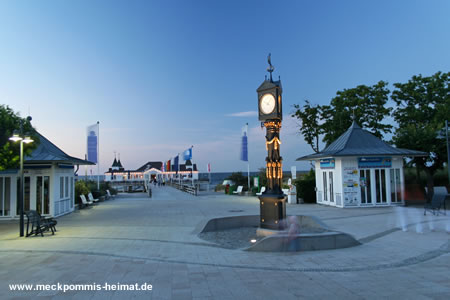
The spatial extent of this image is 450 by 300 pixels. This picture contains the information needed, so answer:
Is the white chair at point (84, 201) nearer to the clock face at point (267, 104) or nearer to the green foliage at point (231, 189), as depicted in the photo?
the green foliage at point (231, 189)

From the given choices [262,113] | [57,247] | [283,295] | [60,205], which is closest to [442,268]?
[283,295]

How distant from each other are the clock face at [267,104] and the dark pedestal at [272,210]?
2.85 m

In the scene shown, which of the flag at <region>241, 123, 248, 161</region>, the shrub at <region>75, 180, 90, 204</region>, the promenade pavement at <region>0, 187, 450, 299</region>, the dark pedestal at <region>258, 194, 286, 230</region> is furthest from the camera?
the flag at <region>241, 123, 248, 161</region>

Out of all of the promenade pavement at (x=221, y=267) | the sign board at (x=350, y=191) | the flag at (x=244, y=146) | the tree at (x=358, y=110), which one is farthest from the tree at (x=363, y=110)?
the promenade pavement at (x=221, y=267)

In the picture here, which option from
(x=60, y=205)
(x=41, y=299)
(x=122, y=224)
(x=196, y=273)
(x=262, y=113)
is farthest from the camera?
(x=60, y=205)

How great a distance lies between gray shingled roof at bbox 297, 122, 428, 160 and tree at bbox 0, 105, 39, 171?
49.0 ft

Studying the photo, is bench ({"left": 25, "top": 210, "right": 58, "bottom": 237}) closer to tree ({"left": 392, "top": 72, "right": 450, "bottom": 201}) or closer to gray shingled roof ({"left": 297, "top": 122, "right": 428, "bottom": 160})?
gray shingled roof ({"left": 297, "top": 122, "right": 428, "bottom": 160})

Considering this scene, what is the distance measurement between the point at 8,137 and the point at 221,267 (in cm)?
965

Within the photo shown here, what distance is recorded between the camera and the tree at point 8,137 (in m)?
11.1

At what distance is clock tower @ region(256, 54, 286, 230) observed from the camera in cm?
1045

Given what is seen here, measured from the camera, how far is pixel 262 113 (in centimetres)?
1108

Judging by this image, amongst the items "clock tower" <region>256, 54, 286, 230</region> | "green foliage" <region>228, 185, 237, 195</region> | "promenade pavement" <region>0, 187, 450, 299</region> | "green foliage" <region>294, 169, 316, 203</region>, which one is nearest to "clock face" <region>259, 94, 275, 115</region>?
"clock tower" <region>256, 54, 286, 230</region>

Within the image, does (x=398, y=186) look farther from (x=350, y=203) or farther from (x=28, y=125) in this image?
(x=28, y=125)

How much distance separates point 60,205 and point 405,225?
15.9 metres
